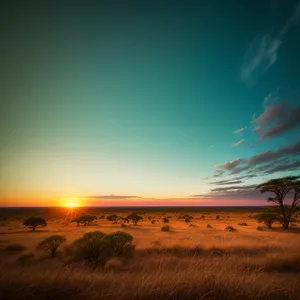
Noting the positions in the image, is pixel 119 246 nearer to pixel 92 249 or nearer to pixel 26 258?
pixel 92 249

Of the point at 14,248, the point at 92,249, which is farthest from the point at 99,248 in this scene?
the point at 14,248

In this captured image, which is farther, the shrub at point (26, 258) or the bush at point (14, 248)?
the bush at point (14, 248)

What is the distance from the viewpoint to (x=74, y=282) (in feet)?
10.2

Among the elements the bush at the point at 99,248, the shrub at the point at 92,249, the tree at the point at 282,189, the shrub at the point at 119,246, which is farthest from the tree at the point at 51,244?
the tree at the point at 282,189

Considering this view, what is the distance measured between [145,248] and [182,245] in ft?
11.0

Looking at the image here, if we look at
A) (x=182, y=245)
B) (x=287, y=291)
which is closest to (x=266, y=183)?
(x=182, y=245)

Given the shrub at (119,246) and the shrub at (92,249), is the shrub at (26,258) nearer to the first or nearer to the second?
the shrub at (92,249)

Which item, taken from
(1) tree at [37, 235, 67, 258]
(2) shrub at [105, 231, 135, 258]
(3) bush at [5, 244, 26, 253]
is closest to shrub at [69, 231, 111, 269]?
(2) shrub at [105, 231, 135, 258]

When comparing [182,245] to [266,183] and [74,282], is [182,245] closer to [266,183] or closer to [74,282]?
[74,282]

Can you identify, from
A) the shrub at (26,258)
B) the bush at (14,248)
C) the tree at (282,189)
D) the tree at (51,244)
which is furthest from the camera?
the tree at (282,189)

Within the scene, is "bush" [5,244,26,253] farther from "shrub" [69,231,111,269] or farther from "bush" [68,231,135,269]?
"shrub" [69,231,111,269]

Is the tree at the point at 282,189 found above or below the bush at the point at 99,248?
above

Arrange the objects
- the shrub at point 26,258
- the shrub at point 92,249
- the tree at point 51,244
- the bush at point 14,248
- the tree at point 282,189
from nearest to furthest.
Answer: the shrub at point 92,249 → the shrub at point 26,258 → the tree at point 51,244 → the bush at point 14,248 → the tree at point 282,189

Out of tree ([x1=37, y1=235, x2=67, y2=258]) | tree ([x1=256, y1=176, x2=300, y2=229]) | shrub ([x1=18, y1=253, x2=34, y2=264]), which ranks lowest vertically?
shrub ([x1=18, y1=253, x2=34, y2=264])
